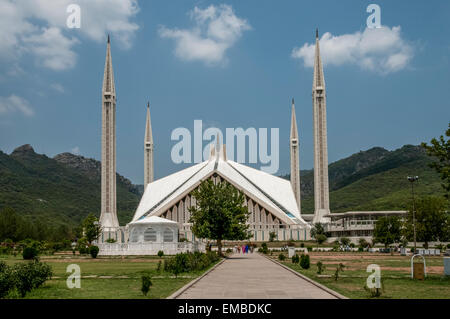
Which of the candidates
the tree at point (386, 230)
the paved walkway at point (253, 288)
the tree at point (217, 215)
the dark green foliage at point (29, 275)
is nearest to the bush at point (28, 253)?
the tree at point (217, 215)

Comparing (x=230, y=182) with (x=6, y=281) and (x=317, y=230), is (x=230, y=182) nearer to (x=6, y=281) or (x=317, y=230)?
→ (x=317, y=230)

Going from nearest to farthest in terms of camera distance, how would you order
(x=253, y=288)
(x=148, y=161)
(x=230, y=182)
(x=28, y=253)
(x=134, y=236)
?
(x=253, y=288), (x=28, y=253), (x=134, y=236), (x=230, y=182), (x=148, y=161)

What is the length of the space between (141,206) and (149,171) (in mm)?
13274

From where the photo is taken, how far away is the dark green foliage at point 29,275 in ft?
40.4

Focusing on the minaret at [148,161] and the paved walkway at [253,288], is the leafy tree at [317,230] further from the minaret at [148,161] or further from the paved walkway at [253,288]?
the paved walkway at [253,288]

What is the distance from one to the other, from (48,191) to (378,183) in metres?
61.0

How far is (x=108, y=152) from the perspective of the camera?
2437 inches

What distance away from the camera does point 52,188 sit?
9556 cm

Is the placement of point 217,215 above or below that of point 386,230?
above

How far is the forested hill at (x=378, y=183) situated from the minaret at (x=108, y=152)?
3087cm

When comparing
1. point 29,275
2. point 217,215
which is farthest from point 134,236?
point 29,275

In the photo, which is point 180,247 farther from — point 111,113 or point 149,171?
point 149,171

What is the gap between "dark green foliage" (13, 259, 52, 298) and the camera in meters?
12.3

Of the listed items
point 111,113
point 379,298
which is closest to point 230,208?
point 379,298
